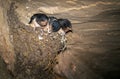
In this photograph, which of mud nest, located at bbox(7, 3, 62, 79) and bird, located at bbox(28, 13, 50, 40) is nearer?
bird, located at bbox(28, 13, 50, 40)

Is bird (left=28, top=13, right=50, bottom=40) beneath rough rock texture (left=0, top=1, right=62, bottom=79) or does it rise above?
above

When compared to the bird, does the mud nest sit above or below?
below

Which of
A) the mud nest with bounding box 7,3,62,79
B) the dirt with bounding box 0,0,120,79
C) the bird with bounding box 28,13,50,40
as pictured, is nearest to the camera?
the dirt with bounding box 0,0,120,79

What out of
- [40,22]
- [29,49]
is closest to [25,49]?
[29,49]

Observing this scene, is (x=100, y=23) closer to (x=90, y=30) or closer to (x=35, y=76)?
(x=90, y=30)

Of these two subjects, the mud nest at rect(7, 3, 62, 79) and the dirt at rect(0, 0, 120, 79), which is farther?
the mud nest at rect(7, 3, 62, 79)

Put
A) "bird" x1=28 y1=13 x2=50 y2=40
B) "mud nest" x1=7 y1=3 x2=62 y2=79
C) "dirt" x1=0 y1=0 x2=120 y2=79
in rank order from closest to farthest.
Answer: "dirt" x1=0 y1=0 x2=120 y2=79, "bird" x1=28 y1=13 x2=50 y2=40, "mud nest" x1=7 y1=3 x2=62 y2=79

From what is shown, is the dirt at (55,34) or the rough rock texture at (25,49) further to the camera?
the rough rock texture at (25,49)

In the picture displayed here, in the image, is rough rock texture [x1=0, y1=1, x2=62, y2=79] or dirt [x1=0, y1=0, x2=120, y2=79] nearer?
dirt [x1=0, y1=0, x2=120, y2=79]

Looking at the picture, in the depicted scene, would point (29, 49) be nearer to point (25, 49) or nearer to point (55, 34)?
point (25, 49)
